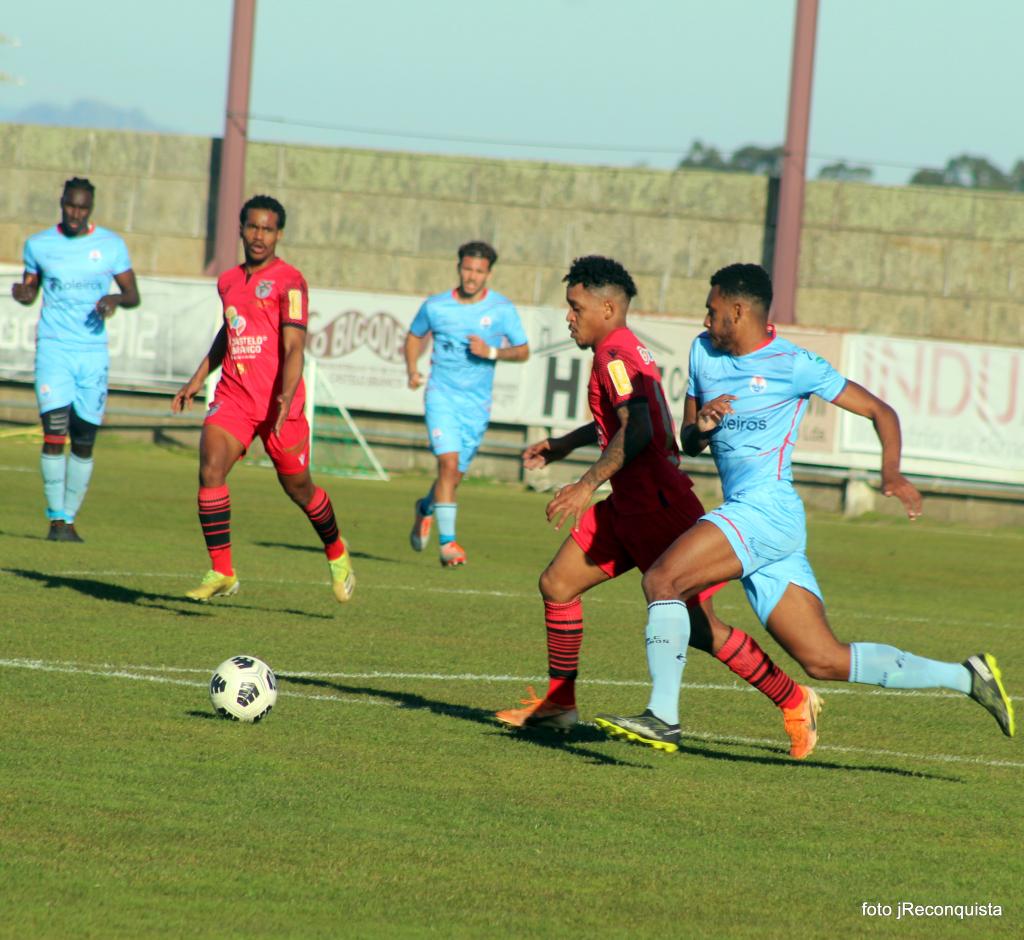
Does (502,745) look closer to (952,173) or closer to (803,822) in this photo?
(803,822)

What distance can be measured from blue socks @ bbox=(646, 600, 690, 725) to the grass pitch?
0.29 m

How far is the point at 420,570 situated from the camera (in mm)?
13242

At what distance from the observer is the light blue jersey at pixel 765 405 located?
6684 mm

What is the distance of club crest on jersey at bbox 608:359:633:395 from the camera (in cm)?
695

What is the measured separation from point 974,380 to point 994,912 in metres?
18.1

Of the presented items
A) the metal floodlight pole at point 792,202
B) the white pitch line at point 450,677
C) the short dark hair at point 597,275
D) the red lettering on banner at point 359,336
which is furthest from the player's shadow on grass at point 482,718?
the metal floodlight pole at point 792,202

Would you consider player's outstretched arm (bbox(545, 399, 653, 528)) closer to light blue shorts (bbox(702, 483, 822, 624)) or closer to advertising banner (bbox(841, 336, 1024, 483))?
light blue shorts (bbox(702, 483, 822, 624))

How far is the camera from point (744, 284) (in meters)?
6.67

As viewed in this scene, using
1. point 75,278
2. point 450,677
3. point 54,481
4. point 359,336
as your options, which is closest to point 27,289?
point 75,278

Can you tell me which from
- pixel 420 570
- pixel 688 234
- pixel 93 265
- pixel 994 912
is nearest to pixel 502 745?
pixel 994 912

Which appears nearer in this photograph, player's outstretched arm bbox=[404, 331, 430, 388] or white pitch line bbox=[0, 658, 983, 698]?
white pitch line bbox=[0, 658, 983, 698]

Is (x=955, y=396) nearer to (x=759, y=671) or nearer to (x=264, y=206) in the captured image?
(x=264, y=206)

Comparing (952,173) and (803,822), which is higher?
(952,173)

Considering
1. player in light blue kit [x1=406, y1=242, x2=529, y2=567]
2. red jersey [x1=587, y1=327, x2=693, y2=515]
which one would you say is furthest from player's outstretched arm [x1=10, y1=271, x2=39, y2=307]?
red jersey [x1=587, y1=327, x2=693, y2=515]
